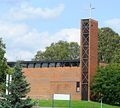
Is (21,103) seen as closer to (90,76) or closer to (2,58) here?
(2,58)

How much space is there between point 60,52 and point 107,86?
143ft

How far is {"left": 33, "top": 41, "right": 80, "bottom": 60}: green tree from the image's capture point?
11656cm

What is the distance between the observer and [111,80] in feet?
246

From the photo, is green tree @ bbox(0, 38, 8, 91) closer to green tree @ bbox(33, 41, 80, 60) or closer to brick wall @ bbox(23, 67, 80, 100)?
brick wall @ bbox(23, 67, 80, 100)

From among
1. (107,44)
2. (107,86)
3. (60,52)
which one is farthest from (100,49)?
(107,86)

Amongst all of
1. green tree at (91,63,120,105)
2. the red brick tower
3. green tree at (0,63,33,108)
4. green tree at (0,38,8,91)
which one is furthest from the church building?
green tree at (0,63,33,108)

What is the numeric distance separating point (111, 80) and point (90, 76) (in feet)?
12.2

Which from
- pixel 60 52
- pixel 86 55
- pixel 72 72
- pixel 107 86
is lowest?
pixel 107 86

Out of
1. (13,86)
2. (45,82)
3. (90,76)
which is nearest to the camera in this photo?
(13,86)

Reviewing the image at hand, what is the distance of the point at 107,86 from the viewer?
74500 mm

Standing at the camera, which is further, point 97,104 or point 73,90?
point 73,90

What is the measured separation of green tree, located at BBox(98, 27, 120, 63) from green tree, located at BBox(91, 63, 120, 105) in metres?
38.4

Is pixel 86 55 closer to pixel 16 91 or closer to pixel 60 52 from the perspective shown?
pixel 60 52

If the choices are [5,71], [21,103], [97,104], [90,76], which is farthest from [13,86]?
[90,76]
